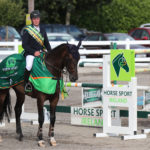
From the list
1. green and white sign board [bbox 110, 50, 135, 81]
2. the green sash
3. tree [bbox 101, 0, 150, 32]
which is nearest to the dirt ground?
green and white sign board [bbox 110, 50, 135, 81]

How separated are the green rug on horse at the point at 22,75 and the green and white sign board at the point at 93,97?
5.35ft

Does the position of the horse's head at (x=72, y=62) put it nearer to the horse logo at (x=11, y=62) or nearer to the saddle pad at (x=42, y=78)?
the saddle pad at (x=42, y=78)

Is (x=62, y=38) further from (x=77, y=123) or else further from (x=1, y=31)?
(x=77, y=123)

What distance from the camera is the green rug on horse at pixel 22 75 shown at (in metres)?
9.54

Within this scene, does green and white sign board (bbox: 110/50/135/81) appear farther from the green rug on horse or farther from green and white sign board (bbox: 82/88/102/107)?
green and white sign board (bbox: 82/88/102/107)

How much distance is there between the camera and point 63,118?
12.5 m

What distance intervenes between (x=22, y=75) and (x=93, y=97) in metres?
1.86

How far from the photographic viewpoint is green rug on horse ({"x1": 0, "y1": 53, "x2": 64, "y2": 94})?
9539mm

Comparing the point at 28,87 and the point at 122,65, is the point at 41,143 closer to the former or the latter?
the point at 28,87

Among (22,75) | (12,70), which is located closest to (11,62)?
(12,70)

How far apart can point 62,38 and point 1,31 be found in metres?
4.33

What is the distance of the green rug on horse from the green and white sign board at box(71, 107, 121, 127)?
4.07ft

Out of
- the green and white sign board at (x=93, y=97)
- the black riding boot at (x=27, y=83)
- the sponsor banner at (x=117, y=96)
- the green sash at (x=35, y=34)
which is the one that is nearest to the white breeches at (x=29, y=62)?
the black riding boot at (x=27, y=83)

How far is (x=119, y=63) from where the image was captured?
10070mm
